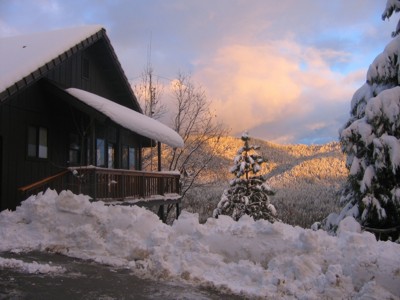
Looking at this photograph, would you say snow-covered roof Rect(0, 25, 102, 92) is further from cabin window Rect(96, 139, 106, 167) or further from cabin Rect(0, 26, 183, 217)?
cabin window Rect(96, 139, 106, 167)

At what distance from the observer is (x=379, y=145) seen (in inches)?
358

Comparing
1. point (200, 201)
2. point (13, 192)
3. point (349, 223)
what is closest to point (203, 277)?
point (349, 223)

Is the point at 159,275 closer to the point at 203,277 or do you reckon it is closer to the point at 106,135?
the point at 203,277

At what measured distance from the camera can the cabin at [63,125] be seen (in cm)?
1288

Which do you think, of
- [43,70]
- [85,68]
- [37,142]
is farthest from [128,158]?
[43,70]

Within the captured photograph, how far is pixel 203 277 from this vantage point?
22.2ft

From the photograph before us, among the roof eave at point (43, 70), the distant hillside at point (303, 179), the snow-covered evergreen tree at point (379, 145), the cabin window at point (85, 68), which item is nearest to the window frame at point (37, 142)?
the roof eave at point (43, 70)

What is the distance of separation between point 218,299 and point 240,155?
1013 inches

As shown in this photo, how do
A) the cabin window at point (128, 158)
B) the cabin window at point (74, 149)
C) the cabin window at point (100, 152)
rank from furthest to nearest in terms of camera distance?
the cabin window at point (128, 158) → the cabin window at point (100, 152) → the cabin window at point (74, 149)

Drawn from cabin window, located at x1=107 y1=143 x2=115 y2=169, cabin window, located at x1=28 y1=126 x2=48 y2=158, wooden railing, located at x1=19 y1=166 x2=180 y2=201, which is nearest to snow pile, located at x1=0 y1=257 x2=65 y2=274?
wooden railing, located at x1=19 y1=166 x2=180 y2=201

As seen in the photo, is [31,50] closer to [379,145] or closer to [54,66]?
[54,66]

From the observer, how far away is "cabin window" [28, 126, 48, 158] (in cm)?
1401

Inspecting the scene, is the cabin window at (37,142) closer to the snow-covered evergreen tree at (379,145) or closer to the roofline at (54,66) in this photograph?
the roofline at (54,66)

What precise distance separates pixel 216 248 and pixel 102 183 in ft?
22.1
